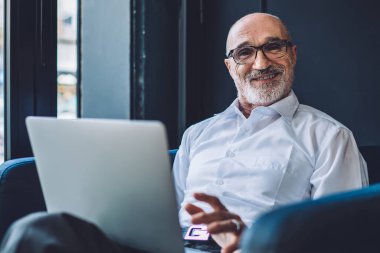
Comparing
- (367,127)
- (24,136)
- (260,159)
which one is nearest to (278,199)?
(260,159)

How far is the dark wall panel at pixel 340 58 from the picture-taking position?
2238mm

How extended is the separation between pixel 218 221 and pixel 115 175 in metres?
0.28

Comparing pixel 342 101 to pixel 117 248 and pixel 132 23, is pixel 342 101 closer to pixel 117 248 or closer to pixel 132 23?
pixel 132 23

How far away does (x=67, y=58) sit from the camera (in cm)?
286

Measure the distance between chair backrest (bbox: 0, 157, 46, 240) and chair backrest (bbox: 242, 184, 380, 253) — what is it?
1.32 metres

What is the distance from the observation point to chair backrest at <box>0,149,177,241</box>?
6.29 ft

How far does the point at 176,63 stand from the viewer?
3.13m

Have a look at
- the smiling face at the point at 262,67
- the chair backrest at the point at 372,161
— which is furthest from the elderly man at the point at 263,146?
the chair backrest at the point at 372,161

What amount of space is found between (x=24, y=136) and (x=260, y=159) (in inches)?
54.2

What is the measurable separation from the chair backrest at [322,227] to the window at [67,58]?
2050 millimetres

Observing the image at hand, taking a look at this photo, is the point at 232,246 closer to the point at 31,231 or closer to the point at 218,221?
the point at 218,221

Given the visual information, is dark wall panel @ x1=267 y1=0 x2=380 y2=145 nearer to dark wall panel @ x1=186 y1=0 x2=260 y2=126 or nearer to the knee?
dark wall panel @ x1=186 y1=0 x2=260 y2=126

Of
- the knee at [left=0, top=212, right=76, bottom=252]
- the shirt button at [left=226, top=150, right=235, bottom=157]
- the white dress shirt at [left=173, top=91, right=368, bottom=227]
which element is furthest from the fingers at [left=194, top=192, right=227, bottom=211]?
the shirt button at [left=226, top=150, right=235, bottom=157]

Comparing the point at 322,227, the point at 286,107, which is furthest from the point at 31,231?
the point at 286,107
